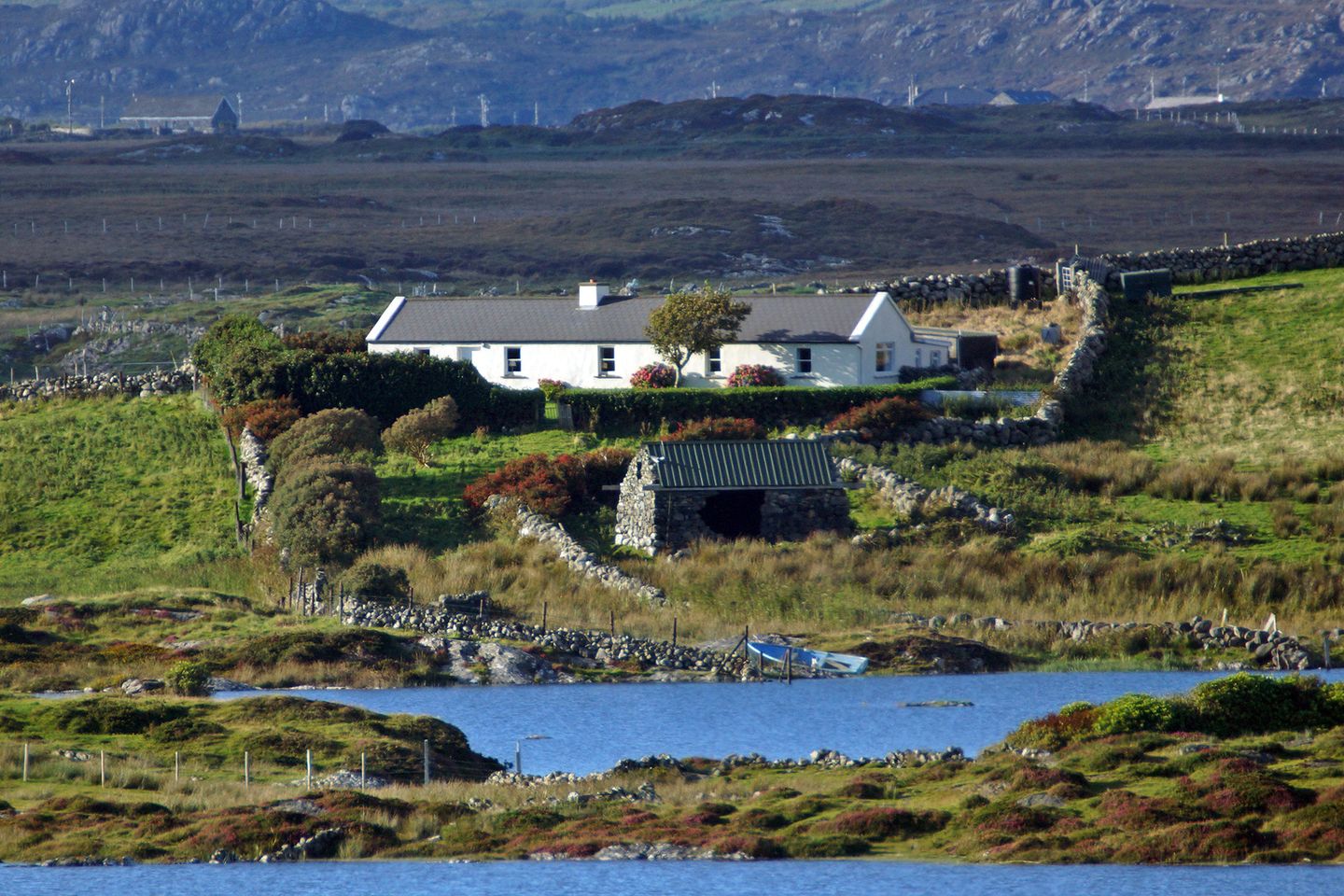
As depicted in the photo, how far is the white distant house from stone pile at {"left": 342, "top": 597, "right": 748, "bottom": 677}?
21.9 metres

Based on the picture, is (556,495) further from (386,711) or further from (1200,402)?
(1200,402)

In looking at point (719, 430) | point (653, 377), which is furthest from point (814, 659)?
point (653, 377)

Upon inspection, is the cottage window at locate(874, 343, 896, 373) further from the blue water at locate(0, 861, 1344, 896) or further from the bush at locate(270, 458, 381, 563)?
the blue water at locate(0, 861, 1344, 896)

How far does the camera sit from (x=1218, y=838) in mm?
26344

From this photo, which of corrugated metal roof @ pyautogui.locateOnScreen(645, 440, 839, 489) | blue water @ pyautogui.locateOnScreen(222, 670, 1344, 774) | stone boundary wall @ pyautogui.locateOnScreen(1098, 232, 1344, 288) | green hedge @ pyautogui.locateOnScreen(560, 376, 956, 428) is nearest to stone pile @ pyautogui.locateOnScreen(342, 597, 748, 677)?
blue water @ pyautogui.locateOnScreen(222, 670, 1344, 774)

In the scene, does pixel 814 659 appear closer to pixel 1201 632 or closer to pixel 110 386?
pixel 1201 632

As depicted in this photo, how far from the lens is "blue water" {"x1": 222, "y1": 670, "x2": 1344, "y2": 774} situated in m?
36.1

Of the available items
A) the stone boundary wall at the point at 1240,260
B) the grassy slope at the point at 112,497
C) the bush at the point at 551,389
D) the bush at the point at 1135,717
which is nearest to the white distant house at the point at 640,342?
the bush at the point at 551,389

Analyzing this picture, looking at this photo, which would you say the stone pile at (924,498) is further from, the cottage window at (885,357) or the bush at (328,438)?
the bush at (328,438)

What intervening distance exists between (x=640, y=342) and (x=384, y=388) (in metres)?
8.83

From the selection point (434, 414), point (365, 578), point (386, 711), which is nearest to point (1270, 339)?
point (434, 414)

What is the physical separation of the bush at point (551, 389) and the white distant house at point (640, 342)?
1.51 m

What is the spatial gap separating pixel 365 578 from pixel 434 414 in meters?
15.4

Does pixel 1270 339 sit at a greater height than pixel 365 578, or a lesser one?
greater
